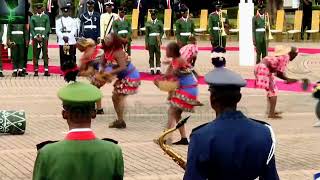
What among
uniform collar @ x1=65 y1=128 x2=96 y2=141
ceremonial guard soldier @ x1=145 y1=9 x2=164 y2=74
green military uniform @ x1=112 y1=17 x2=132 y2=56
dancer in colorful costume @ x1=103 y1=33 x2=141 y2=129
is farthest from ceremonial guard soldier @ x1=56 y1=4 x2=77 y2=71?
uniform collar @ x1=65 y1=128 x2=96 y2=141

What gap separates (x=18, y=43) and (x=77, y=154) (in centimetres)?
1621

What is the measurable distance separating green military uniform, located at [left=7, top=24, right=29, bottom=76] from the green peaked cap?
52.4 ft

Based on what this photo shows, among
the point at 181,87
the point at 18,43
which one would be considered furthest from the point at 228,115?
the point at 18,43

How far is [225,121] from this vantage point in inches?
165

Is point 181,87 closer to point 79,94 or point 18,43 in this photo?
point 79,94

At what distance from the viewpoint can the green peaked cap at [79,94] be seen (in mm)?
4031

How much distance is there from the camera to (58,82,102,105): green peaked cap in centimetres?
403

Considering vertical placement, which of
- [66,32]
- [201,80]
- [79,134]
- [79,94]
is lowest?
[201,80]

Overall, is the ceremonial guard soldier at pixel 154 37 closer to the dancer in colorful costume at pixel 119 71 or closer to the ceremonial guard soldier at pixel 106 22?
the ceremonial guard soldier at pixel 106 22

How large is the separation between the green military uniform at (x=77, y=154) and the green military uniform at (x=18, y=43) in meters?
16.0

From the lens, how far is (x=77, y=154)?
4012 mm

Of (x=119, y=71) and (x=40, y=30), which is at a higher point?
(x=40, y=30)

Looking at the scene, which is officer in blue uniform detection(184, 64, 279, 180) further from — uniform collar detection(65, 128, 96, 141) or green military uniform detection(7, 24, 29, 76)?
green military uniform detection(7, 24, 29, 76)

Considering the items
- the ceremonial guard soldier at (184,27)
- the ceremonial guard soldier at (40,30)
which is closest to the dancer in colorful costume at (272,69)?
the ceremonial guard soldier at (184,27)
